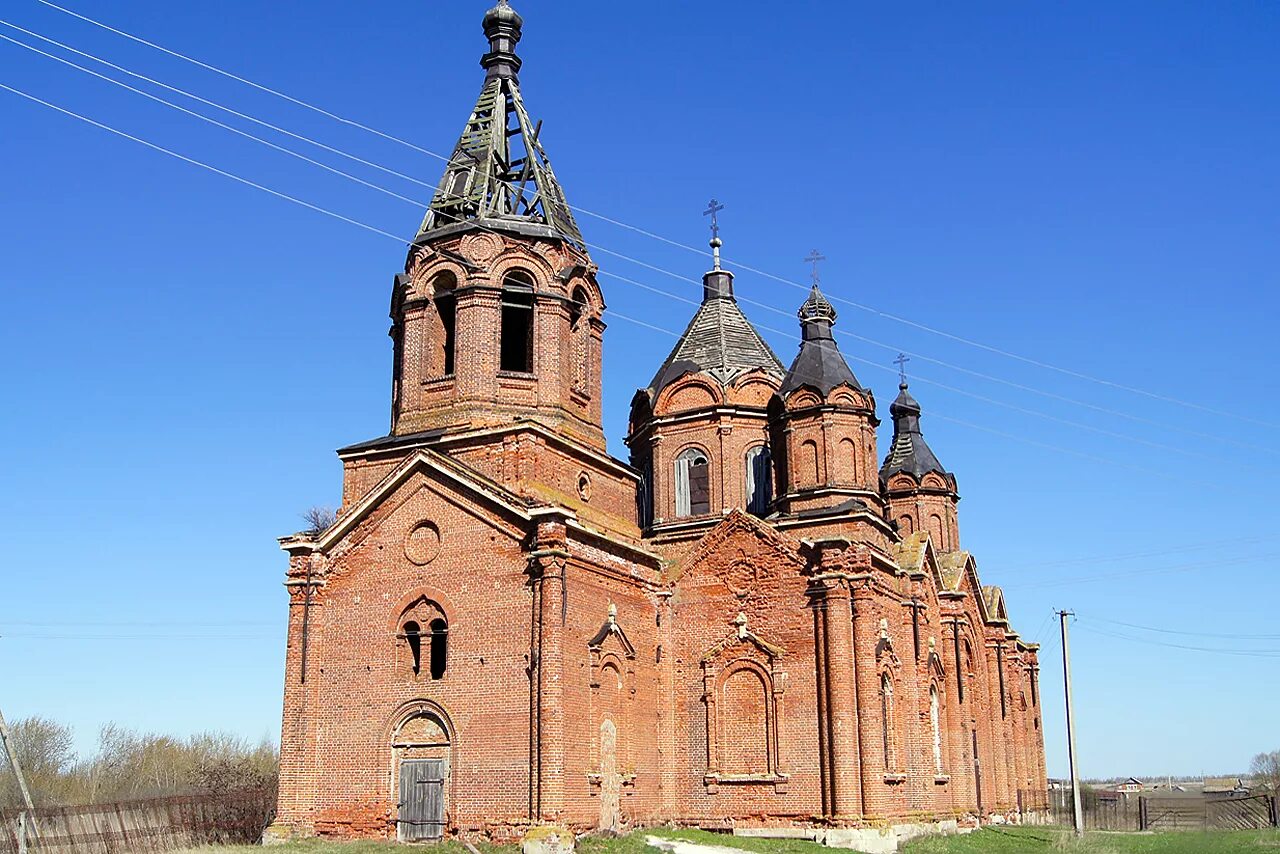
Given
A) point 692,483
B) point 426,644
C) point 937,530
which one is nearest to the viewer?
point 426,644

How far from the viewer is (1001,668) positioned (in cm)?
3678

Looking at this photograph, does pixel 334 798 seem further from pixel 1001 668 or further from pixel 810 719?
pixel 1001 668

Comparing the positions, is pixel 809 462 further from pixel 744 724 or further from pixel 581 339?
pixel 744 724

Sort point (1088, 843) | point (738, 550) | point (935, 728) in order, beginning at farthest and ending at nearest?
1. point (935, 728)
2. point (1088, 843)
3. point (738, 550)

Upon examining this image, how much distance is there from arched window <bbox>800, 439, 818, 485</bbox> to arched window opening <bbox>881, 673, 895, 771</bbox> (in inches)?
188

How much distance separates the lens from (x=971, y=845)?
2550cm

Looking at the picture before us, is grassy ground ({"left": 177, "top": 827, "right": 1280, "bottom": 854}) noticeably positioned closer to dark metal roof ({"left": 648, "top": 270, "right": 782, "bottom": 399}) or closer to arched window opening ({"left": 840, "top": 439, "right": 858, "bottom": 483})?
arched window opening ({"left": 840, "top": 439, "right": 858, "bottom": 483})

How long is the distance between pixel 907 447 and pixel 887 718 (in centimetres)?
1834

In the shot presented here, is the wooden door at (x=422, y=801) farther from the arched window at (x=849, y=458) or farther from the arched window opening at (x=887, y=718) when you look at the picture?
the arched window at (x=849, y=458)

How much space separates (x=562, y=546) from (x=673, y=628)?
5.19 m

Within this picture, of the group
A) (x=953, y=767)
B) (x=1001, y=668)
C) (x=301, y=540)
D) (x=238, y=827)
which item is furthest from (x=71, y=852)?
(x=1001, y=668)

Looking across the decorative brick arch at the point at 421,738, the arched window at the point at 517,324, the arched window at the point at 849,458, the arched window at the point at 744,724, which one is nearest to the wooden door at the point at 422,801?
the decorative brick arch at the point at 421,738

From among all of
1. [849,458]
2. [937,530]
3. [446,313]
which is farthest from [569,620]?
[937,530]

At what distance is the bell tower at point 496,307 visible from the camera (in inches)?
947
